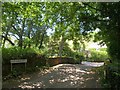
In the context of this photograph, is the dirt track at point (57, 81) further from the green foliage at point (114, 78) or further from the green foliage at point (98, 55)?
the green foliage at point (98, 55)

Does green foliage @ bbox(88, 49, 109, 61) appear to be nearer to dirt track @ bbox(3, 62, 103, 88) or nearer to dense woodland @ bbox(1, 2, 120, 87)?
dense woodland @ bbox(1, 2, 120, 87)

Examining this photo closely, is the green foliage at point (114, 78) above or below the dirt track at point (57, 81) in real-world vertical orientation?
above

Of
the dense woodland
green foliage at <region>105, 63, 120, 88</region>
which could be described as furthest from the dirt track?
the dense woodland

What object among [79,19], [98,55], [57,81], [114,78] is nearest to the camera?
[114,78]

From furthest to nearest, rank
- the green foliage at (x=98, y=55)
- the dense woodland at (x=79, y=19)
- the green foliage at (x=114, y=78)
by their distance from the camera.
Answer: the green foliage at (x=98, y=55) < the dense woodland at (x=79, y=19) < the green foliage at (x=114, y=78)

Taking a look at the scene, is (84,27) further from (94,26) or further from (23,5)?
(23,5)

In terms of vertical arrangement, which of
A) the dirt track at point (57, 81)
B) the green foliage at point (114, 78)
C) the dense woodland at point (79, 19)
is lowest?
the dirt track at point (57, 81)

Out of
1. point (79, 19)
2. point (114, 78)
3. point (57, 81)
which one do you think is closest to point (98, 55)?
point (79, 19)

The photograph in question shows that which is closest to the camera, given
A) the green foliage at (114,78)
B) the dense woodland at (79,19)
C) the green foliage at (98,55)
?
the green foliage at (114,78)

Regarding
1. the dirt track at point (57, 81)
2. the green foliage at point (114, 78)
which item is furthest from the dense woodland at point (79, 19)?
the dirt track at point (57, 81)

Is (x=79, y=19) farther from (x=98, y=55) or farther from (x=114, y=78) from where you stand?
(x=98, y=55)

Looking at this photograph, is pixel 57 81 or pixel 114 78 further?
pixel 57 81

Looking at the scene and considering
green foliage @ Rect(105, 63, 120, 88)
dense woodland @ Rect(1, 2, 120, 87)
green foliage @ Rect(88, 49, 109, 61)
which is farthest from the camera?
green foliage @ Rect(88, 49, 109, 61)

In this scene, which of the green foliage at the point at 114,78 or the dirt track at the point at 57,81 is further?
the dirt track at the point at 57,81
